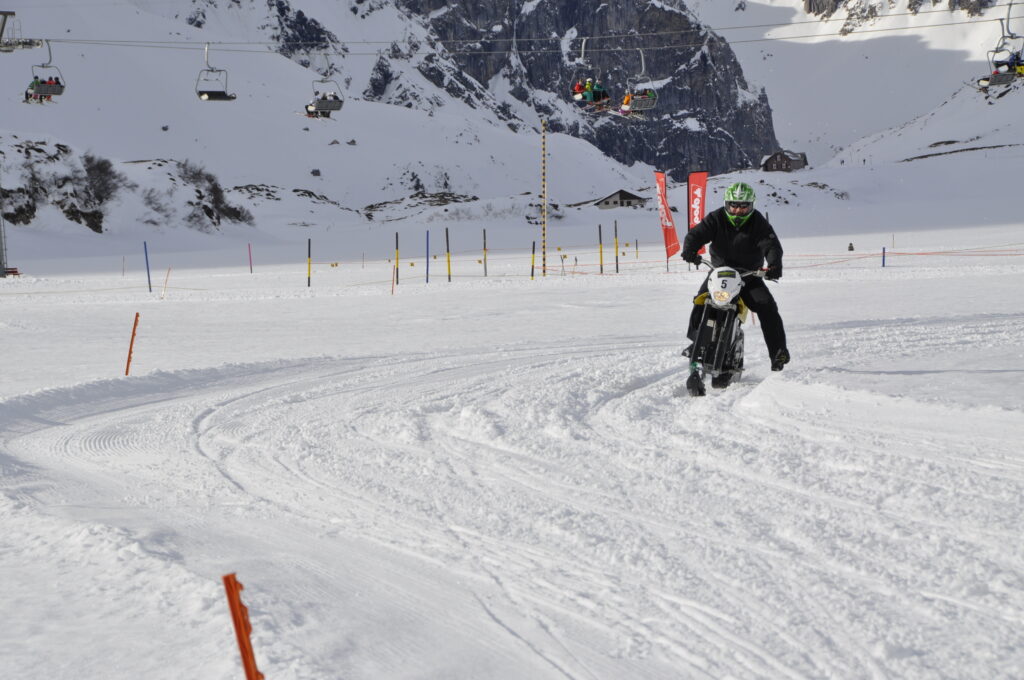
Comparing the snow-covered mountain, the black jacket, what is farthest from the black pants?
the snow-covered mountain

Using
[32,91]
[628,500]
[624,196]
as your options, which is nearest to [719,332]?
[628,500]

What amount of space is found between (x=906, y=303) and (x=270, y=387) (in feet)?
40.4

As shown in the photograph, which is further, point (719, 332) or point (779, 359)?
point (779, 359)

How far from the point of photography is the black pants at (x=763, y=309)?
8781 millimetres

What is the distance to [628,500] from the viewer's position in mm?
5273

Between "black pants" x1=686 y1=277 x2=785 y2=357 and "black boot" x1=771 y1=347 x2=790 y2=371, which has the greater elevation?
"black pants" x1=686 y1=277 x2=785 y2=357

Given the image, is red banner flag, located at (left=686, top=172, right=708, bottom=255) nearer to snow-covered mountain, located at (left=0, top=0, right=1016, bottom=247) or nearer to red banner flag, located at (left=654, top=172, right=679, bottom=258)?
red banner flag, located at (left=654, top=172, right=679, bottom=258)

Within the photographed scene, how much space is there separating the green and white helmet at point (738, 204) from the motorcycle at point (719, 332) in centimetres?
49

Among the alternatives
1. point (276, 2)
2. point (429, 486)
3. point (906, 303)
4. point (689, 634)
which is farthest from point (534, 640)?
point (276, 2)

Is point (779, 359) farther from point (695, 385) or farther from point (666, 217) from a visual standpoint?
point (666, 217)

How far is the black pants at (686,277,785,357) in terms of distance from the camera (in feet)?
28.8

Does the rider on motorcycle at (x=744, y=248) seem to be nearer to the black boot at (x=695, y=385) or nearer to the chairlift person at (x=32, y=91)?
the black boot at (x=695, y=385)

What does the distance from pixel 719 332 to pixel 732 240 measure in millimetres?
884

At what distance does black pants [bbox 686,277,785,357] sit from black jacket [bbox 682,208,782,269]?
0.67ft
